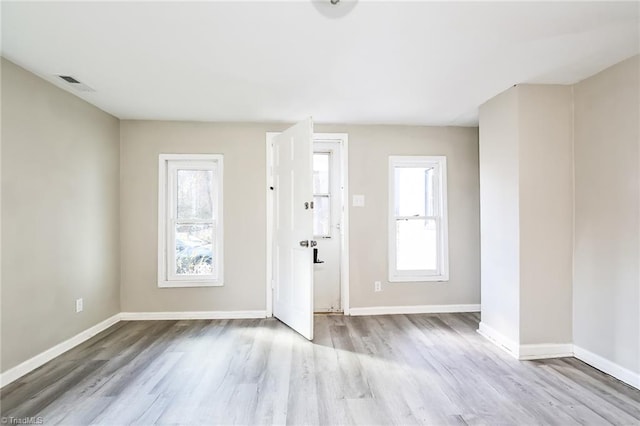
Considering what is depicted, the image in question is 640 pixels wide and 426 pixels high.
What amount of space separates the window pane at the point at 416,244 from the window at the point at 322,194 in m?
0.91

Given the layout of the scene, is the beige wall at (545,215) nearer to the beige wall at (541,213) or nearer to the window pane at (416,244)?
the beige wall at (541,213)

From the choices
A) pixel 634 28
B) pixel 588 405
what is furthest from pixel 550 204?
pixel 588 405

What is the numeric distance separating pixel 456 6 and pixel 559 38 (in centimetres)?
88

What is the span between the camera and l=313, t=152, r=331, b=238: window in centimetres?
412

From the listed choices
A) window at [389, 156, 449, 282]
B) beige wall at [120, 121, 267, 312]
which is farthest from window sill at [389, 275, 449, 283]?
beige wall at [120, 121, 267, 312]

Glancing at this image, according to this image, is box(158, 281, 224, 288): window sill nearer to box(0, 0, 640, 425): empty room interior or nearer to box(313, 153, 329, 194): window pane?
box(0, 0, 640, 425): empty room interior

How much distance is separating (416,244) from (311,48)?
8.98ft

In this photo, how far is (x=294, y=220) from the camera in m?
3.36

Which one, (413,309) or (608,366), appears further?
(413,309)

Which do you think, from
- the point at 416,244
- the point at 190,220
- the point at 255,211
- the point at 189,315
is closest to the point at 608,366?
the point at 416,244

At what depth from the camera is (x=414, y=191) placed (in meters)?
4.05

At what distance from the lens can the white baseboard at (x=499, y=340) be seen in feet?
8.99
